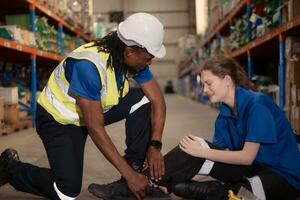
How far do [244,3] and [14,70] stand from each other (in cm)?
381

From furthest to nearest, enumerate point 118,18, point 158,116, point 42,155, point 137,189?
point 118,18 → point 42,155 → point 158,116 → point 137,189

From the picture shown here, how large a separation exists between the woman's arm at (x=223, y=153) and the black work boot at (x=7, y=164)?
941 millimetres

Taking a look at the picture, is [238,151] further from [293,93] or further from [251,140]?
[293,93]

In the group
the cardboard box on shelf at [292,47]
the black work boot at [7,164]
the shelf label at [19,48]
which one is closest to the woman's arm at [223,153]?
the black work boot at [7,164]

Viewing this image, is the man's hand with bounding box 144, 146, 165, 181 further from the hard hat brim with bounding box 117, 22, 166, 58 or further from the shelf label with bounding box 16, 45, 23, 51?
the shelf label with bounding box 16, 45, 23, 51

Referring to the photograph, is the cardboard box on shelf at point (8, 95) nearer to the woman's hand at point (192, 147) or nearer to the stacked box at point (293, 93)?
the stacked box at point (293, 93)

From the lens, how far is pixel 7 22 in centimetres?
645

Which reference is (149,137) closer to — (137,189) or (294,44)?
(137,189)

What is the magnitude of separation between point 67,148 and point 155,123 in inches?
18.6

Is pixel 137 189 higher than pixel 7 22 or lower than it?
lower

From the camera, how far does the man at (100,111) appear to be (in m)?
1.98

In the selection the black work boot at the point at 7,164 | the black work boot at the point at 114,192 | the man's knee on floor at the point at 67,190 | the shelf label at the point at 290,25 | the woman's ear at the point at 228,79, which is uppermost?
the shelf label at the point at 290,25

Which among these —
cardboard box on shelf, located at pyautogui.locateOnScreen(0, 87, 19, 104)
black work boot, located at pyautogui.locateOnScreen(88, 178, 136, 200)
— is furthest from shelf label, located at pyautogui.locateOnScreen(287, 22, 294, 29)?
cardboard box on shelf, located at pyautogui.locateOnScreen(0, 87, 19, 104)

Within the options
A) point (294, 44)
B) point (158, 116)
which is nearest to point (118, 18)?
point (294, 44)
